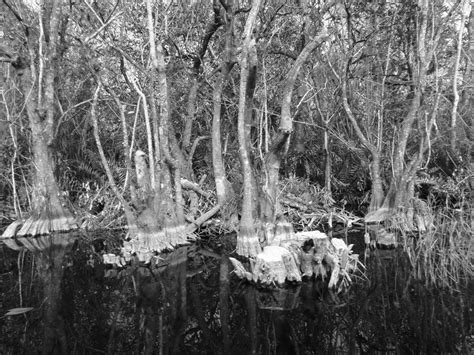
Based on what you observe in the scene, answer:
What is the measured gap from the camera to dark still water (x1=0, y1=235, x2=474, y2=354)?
516 cm

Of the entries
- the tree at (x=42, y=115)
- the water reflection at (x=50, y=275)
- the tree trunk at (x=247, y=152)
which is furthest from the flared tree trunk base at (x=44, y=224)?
the tree trunk at (x=247, y=152)

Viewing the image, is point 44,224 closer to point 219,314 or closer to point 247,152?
point 247,152

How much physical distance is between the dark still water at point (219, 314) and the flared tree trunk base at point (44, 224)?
4.63m

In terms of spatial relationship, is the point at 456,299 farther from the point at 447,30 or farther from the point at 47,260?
the point at 447,30

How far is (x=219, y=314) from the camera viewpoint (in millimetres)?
6250

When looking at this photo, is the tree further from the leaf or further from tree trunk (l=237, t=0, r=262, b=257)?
tree trunk (l=237, t=0, r=262, b=257)

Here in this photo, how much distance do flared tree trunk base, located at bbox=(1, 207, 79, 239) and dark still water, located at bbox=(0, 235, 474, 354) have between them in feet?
15.2

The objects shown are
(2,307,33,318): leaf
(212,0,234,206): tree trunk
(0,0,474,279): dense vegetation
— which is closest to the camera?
(2,307,33,318): leaf

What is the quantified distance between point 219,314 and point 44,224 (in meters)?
9.18

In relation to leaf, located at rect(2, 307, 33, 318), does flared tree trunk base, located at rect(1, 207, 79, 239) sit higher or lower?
higher

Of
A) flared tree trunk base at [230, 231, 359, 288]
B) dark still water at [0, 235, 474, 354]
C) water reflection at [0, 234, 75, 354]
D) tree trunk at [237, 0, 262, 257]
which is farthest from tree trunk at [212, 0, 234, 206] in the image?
water reflection at [0, 234, 75, 354]

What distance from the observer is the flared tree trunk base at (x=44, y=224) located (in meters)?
13.0

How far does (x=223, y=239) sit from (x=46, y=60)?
8484mm

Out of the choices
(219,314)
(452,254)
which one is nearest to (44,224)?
(219,314)
